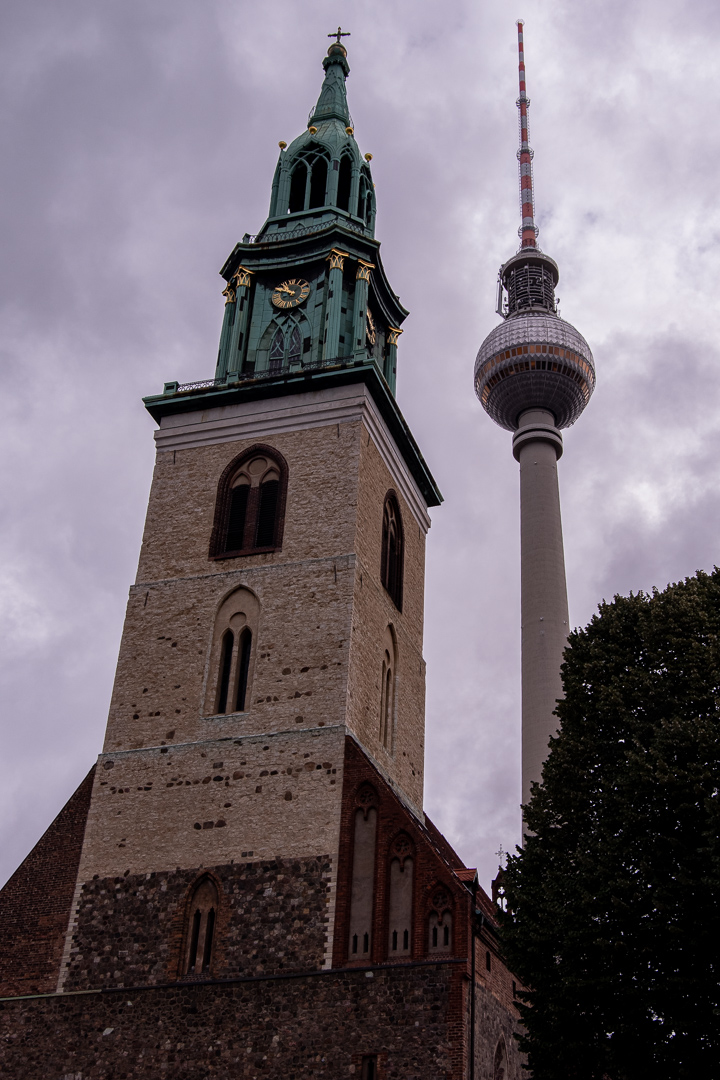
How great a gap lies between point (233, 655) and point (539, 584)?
130 ft

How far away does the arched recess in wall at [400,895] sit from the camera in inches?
885

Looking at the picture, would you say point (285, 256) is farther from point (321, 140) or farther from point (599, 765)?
point (599, 765)

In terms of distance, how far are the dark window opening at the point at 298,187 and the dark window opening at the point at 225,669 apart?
16461 millimetres

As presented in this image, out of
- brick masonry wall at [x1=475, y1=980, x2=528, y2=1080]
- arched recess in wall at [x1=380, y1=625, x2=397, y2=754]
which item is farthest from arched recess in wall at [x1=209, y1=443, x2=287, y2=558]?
brick masonry wall at [x1=475, y1=980, x2=528, y2=1080]

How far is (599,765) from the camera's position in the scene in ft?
69.2

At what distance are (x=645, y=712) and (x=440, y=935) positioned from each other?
6.02 m

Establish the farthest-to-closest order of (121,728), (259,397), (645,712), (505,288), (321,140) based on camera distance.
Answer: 1. (505,288)
2. (321,140)
3. (259,397)
4. (121,728)
5. (645,712)

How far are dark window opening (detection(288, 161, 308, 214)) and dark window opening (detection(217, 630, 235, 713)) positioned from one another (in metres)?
16.5

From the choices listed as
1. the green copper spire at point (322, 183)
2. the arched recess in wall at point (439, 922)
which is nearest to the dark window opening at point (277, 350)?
the green copper spire at point (322, 183)

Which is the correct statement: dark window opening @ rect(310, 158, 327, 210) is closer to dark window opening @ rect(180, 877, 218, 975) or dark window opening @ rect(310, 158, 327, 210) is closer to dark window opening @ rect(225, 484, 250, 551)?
dark window opening @ rect(225, 484, 250, 551)

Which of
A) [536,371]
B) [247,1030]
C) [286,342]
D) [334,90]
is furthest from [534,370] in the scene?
[247,1030]

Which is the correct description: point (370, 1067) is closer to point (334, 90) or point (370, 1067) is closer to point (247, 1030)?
point (247, 1030)

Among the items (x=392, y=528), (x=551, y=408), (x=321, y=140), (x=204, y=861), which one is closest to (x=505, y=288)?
(x=551, y=408)

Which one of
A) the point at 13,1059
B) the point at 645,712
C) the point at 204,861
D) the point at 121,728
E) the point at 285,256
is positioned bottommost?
the point at 13,1059
